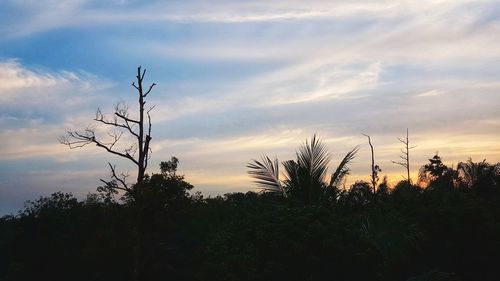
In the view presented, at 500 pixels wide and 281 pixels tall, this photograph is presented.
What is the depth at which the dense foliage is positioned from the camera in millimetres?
11422

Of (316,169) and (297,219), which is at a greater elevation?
(316,169)

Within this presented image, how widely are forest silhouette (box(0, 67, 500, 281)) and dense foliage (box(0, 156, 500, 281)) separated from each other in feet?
0.10

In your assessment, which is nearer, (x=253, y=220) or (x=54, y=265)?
(x=253, y=220)

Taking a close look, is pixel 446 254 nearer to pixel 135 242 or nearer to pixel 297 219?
pixel 297 219

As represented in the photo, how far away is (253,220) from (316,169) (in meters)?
1.74

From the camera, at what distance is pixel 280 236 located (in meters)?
11.6

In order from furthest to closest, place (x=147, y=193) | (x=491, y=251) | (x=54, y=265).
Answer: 1. (x=54, y=265)
2. (x=147, y=193)
3. (x=491, y=251)

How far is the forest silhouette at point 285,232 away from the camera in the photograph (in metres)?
11.4

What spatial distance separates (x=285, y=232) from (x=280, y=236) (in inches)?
5.3

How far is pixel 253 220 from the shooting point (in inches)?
484

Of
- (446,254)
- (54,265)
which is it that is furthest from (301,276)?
(54,265)

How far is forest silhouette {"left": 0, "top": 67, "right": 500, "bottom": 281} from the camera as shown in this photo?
1145 cm

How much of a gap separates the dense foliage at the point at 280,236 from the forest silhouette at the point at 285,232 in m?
0.03

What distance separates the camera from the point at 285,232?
11.6 metres
